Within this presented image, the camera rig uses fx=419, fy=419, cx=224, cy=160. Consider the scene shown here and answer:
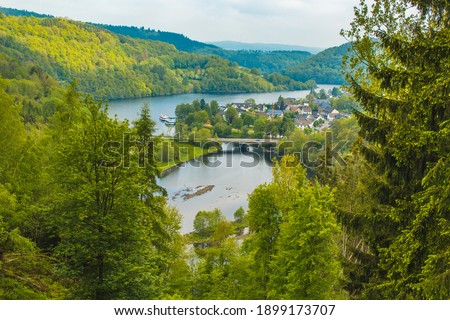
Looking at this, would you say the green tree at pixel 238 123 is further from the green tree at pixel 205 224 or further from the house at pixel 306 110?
the green tree at pixel 205 224

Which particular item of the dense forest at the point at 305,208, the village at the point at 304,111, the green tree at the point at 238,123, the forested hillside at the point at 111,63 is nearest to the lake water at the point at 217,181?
the green tree at the point at 238,123

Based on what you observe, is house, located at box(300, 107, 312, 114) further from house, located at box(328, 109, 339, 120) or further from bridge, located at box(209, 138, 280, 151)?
bridge, located at box(209, 138, 280, 151)

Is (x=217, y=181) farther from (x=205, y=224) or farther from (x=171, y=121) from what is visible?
(x=171, y=121)

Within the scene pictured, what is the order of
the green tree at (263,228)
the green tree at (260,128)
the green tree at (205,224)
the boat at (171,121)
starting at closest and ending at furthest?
the green tree at (263,228), the green tree at (205,224), the green tree at (260,128), the boat at (171,121)

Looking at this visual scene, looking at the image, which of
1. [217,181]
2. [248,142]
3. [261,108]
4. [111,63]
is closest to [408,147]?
[217,181]

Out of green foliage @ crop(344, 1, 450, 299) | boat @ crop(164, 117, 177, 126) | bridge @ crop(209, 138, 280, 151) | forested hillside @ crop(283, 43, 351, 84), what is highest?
forested hillside @ crop(283, 43, 351, 84)

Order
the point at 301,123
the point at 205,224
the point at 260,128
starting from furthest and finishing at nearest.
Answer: the point at 301,123 < the point at 260,128 < the point at 205,224

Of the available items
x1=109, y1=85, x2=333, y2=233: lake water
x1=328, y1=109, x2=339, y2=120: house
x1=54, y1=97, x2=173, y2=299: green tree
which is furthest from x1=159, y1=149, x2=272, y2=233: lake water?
x1=328, y1=109, x2=339, y2=120: house

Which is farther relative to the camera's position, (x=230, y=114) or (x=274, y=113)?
(x=274, y=113)
